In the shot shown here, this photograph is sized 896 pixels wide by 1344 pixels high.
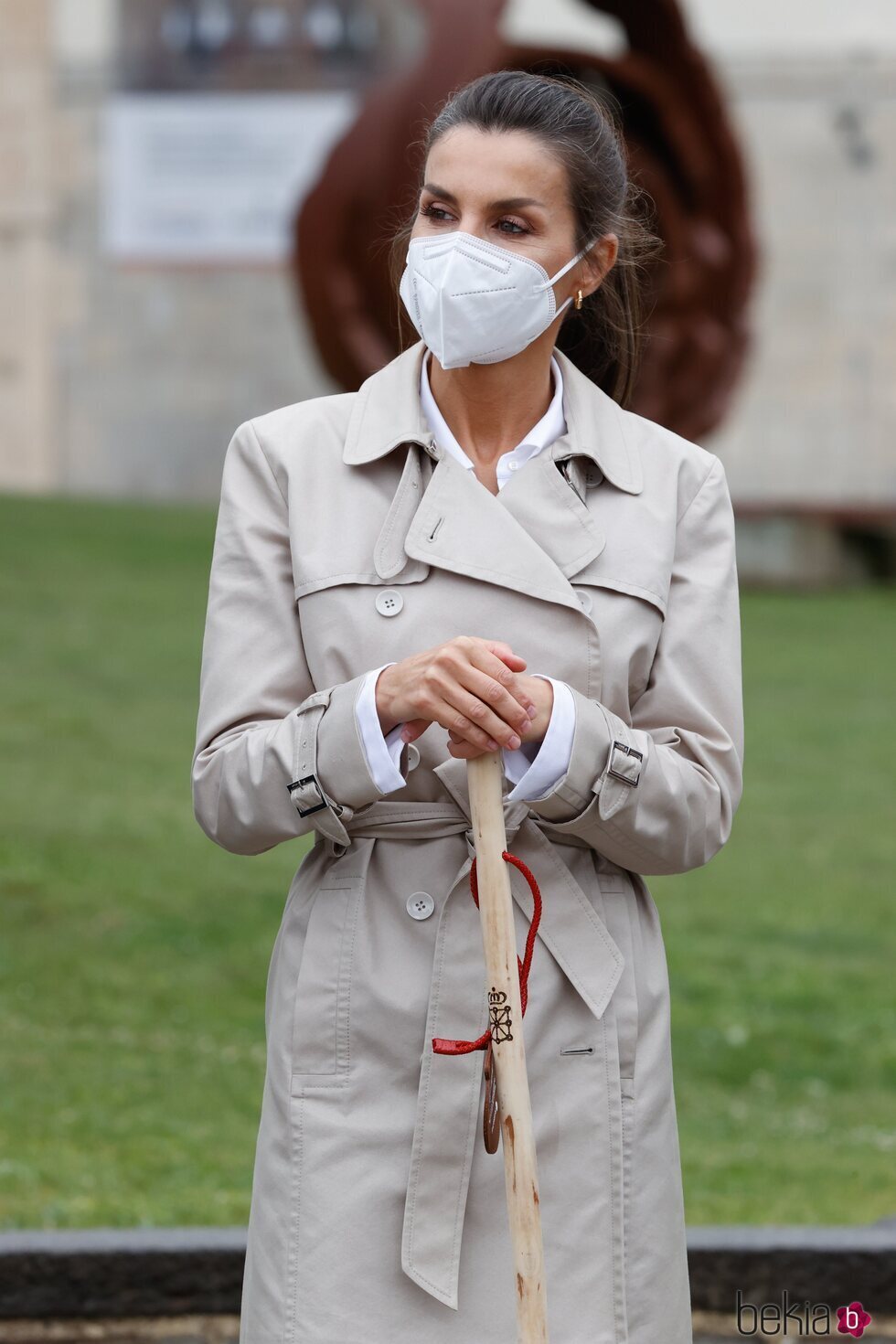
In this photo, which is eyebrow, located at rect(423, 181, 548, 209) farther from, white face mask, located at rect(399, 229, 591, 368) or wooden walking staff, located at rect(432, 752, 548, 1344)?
wooden walking staff, located at rect(432, 752, 548, 1344)

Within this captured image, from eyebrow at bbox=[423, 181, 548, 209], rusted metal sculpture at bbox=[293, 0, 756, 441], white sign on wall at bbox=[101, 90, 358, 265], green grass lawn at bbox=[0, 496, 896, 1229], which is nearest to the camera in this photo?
eyebrow at bbox=[423, 181, 548, 209]

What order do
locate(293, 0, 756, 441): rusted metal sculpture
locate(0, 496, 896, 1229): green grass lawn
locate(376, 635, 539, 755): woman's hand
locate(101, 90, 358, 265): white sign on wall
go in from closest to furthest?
1. locate(376, 635, 539, 755): woman's hand
2. locate(0, 496, 896, 1229): green grass lawn
3. locate(293, 0, 756, 441): rusted metal sculpture
4. locate(101, 90, 358, 265): white sign on wall

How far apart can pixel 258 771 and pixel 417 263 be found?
2.16ft

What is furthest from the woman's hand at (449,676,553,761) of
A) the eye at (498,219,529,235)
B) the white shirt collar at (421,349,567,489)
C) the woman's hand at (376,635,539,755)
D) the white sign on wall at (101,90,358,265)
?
the white sign on wall at (101,90,358,265)

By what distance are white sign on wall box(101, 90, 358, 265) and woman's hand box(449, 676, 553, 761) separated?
26.1 m

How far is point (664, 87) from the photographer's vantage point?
→ 12.5 metres

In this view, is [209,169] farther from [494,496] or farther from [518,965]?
[518,965]

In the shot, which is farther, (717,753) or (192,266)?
(192,266)

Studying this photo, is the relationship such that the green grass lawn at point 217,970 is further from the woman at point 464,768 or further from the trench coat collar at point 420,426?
the trench coat collar at point 420,426

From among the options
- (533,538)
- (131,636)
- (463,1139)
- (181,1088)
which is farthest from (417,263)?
(131,636)

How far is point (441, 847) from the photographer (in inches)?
90.1

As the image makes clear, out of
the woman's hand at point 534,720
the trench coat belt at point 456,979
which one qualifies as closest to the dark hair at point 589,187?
the woman's hand at point 534,720

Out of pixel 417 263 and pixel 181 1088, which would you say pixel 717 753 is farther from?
pixel 181 1088

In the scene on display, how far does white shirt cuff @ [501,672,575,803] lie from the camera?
2162mm
